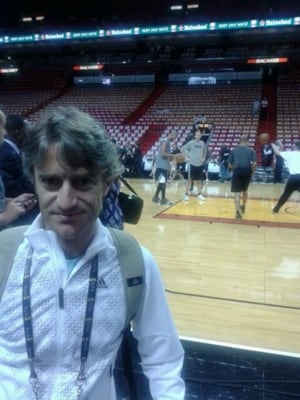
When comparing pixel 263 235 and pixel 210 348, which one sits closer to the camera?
pixel 210 348

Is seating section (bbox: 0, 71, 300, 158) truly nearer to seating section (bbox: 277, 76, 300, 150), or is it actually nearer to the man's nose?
seating section (bbox: 277, 76, 300, 150)

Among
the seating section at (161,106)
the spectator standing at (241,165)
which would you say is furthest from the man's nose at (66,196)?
the seating section at (161,106)

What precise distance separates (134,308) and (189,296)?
253 centimetres

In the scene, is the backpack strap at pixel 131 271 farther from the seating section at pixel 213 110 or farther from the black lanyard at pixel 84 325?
the seating section at pixel 213 110

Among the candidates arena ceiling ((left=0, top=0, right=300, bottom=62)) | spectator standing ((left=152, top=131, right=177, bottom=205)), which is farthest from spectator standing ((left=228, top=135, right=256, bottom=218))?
arena ceiling ((left=0, top=0, right=300, bottom=62))

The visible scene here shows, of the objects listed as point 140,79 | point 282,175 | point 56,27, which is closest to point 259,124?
point 282,175

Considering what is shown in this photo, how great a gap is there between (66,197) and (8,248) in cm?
22

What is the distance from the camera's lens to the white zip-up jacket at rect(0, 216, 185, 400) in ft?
3.39

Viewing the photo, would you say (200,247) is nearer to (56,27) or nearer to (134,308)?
(134,308)

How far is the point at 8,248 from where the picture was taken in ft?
3.48

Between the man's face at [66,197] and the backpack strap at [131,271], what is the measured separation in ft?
0.40

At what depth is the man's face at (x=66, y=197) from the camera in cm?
99

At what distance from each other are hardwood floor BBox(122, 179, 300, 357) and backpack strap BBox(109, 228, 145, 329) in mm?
1794

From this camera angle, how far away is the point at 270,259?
4723 millimetres
